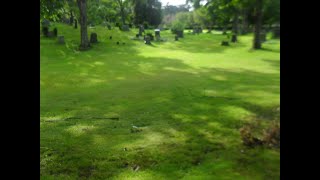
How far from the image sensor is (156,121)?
7.99 m

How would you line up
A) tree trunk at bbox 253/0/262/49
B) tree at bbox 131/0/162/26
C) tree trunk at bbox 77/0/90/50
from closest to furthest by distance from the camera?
tree trunk at bbox 77/0/90/50 < tree trunk at bbox 253/0/262/49 < tree at bbox 131/0/162/26

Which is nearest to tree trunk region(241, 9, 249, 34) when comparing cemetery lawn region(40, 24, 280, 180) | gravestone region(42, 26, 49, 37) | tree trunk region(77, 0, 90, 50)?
tree trunk region(77, 0, 90, 50)

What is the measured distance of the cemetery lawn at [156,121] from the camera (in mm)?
5301

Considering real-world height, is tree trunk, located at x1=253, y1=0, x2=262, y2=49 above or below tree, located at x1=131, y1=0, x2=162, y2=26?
below

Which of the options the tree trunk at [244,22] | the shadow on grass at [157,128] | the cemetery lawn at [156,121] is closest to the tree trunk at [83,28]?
the cemetery lawn at [156,121]

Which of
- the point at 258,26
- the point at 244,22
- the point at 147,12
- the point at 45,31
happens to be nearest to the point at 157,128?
the point at 258,26

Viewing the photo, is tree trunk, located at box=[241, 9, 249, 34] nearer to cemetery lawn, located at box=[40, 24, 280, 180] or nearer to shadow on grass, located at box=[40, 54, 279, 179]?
cemetery lawn, located at box=[40, 24, 280, 180]

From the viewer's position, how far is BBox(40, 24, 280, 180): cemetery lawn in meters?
5.30

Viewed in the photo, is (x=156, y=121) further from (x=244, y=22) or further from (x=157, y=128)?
(x=244, y=22)

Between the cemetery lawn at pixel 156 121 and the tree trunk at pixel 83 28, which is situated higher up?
the tree trunk at pixel 83 28

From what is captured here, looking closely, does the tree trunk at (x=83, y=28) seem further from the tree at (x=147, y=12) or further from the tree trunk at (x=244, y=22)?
the tree at (x=147, y=12)

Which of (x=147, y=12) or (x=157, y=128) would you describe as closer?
(x=157, y=128)
